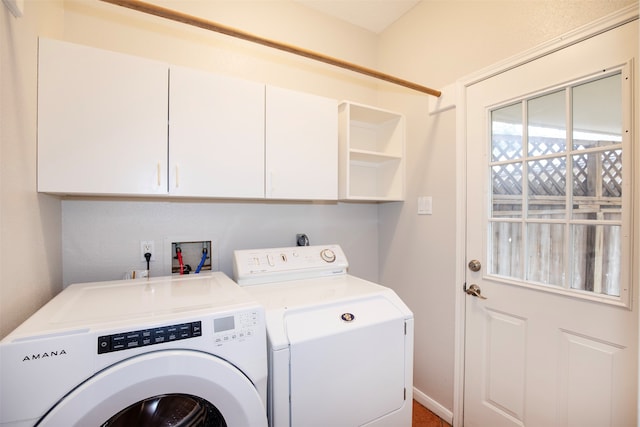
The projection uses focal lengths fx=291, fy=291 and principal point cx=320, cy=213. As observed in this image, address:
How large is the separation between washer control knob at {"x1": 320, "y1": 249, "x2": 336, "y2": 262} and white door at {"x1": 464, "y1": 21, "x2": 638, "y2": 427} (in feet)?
2.65

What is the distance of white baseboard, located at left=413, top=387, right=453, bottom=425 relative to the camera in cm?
182

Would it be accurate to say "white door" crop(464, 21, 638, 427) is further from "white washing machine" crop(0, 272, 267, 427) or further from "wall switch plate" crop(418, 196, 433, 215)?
"white washing machine" crop(0, 272, 267, 427)

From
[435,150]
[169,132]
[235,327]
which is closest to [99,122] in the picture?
[169,132]

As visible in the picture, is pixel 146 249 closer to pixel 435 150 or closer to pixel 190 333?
pixel 190 333

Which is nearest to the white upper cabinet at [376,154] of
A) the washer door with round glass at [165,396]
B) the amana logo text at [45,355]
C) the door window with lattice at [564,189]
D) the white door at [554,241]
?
the white door at [554,241]

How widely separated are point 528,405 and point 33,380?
1.97 m

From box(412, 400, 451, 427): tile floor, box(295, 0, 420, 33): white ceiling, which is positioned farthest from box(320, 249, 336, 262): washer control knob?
box(295, 0, 420, 33): white ceiling

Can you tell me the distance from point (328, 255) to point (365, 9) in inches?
70.1

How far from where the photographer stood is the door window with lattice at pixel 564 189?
117 cm

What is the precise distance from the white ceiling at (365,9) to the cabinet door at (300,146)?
85 cm

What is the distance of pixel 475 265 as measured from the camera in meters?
1.67

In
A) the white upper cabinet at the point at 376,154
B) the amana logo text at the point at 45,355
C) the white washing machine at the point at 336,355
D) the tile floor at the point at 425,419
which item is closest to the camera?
the amana logo text at the point at 45,355

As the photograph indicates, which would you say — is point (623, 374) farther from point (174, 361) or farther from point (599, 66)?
point (174, 361)

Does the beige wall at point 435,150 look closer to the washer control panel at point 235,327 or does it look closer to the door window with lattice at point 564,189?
the door window with lattice at point 564,189
